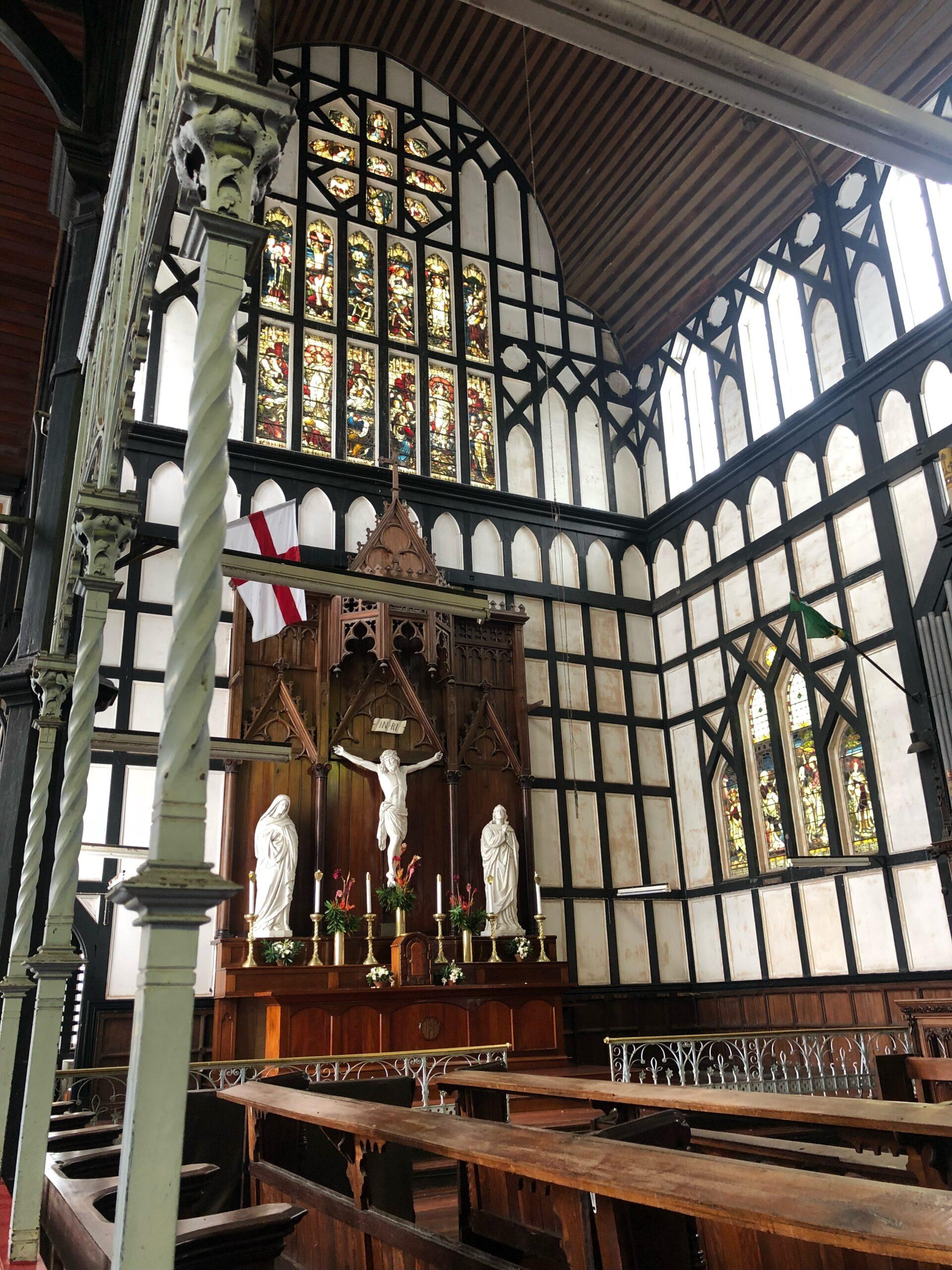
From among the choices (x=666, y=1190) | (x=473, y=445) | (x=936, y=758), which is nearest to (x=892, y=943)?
(x=936, y=758)

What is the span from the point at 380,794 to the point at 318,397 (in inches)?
235

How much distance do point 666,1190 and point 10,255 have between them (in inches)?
497

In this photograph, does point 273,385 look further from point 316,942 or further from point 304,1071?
point 304,1071

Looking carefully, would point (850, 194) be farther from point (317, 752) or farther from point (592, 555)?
point (317, 752)

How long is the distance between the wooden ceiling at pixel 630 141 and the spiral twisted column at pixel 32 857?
12766 millimetres

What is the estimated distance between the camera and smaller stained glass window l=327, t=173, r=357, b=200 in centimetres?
1612

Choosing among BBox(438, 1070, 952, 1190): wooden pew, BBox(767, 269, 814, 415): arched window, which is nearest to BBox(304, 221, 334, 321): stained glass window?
BBox(767, 269, 814, 415): arched window

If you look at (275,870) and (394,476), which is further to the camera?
(394,476)

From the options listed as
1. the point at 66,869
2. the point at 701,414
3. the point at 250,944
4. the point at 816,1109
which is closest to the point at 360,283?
the point at 701,414

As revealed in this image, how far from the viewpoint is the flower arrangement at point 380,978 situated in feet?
36.3

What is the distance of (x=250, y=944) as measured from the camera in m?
11.3

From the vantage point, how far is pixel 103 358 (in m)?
4.77

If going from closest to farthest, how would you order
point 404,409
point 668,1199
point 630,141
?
point 668,1199, point 404,409, point 630,141

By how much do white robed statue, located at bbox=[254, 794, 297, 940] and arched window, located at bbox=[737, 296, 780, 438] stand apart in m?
8.61
